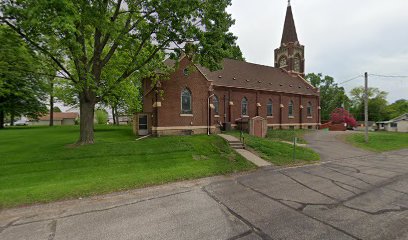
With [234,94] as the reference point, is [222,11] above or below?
above

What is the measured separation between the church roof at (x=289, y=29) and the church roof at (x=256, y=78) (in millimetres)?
6665

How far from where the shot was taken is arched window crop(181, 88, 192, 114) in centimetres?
2292

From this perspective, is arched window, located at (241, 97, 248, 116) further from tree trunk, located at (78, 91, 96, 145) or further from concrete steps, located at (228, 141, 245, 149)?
tree trunk, located at (78, 91, 96, 145)

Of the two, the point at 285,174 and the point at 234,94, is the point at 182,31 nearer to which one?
the point at 285,174

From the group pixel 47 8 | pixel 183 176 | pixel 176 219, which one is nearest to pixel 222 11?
pixel 47 8

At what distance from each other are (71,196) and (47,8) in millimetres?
7806

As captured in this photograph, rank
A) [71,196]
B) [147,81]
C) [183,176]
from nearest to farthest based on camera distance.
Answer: [71,196] < [183,176] < [147,81]

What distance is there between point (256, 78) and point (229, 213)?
104 ft

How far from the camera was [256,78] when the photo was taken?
35031mm

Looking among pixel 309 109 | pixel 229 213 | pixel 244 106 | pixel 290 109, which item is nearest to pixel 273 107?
pixel 290 109

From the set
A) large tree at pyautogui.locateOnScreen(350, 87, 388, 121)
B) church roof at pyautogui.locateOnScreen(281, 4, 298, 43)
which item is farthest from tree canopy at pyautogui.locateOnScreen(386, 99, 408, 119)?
church roof at pyautogui.locateOnScreen(281, 4, 298, 43)

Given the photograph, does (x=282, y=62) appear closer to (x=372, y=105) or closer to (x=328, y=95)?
(x=328, y=95)

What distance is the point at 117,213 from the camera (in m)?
6.04

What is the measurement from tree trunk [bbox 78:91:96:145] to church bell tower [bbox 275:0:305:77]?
38.7 m
